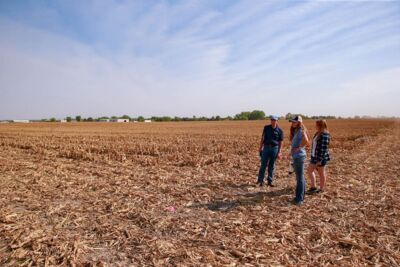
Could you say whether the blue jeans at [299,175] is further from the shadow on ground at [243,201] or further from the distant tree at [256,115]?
the distant tree at [256,115]

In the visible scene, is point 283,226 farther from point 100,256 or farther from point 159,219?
point 100,256

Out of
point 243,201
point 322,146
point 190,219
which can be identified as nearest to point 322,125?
point 322,146

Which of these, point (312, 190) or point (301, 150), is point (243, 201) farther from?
point (312, 190)

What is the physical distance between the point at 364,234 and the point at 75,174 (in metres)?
8.66

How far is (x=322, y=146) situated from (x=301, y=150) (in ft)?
3.09

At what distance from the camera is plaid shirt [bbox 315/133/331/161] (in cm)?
736

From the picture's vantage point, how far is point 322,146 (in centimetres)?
739

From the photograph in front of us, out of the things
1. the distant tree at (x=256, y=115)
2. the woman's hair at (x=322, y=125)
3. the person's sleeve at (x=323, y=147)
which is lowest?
the person's sleeve at (x=323, y=147)

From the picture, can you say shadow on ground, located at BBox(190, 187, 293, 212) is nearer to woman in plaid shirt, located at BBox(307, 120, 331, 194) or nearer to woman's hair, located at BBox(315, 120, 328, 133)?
woman in plaid shirt, located at BBox(307, 120, 331, 194)

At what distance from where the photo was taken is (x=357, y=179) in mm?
9555

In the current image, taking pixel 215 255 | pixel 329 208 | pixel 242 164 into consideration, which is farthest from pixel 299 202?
pixel 242 164

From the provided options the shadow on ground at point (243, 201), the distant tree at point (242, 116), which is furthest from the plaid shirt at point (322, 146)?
the distant tree at point (242, 116)

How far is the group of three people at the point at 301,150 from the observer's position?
6750 mm

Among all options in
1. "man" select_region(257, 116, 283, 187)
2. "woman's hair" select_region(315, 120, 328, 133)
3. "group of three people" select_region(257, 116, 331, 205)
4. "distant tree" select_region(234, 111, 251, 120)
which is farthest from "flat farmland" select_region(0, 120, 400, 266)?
Result: "distant tree" select_region(234, 111, 251, 120)
